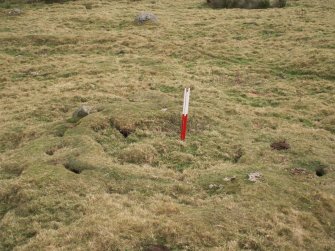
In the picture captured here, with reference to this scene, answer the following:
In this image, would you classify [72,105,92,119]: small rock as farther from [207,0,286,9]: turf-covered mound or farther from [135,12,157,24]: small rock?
[207,0,286,9]: turf-covered mound

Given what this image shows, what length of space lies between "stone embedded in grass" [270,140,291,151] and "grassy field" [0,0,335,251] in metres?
0.41

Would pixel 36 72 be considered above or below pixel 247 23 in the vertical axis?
below

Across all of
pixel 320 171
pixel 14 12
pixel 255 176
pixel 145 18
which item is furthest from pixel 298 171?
pixel 14 12

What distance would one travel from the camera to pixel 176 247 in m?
11.5

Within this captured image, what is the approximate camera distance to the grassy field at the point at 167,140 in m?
12.3

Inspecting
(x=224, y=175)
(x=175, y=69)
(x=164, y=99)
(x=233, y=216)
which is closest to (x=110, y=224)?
→ (x=233, y=216)

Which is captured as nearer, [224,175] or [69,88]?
[224,175]

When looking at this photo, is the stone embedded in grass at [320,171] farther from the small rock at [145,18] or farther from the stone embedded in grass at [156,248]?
the small rock at [145,18]

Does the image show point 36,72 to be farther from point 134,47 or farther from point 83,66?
point 134,47

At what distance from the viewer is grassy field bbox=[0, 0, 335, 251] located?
12312 mm

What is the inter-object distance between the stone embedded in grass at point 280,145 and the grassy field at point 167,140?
409 millimetres

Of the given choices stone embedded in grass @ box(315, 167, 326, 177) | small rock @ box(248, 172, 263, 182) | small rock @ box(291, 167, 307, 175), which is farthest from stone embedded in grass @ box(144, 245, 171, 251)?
stone embedded in grass @ box(315, 167, 326, 177)

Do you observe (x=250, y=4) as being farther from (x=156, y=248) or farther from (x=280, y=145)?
(x=156, y=248)

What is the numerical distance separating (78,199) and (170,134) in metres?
6.38
